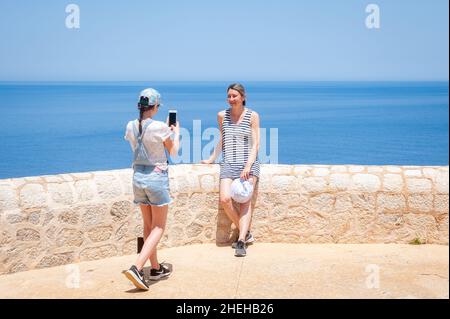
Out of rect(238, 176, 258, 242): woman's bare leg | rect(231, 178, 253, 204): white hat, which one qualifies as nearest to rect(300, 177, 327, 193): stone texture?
rect(238, 176, 258, 242): woman's bare leg

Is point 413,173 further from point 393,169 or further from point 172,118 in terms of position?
point 172,118

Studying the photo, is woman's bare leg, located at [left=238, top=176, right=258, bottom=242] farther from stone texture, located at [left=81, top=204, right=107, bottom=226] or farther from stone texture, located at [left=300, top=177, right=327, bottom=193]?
stone texture, located at [left=81, top=204, right=107, bottom=226]

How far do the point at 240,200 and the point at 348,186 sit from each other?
1223 millimetres

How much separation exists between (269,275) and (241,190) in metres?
1.09

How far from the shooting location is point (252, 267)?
5672mm

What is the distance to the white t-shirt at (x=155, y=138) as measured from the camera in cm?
483

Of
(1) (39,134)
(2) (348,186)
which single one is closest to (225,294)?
(2) (348,186)

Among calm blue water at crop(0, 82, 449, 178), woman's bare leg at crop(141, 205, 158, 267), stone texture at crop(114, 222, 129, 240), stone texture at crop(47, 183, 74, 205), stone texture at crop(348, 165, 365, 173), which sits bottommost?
calm blue water at crop(0, 82, 449, 178)

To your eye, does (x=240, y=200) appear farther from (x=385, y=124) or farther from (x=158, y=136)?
(x=385, y=124)

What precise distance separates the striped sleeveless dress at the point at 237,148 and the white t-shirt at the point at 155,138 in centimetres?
142

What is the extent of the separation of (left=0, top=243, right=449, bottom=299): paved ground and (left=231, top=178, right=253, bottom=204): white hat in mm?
583

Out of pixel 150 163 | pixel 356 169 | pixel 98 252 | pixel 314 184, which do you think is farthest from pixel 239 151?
pixel 98 252

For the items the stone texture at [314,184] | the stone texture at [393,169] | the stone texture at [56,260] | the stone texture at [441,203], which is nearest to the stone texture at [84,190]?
the stone texture at [56,260]

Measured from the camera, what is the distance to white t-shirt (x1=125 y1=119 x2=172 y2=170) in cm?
483
